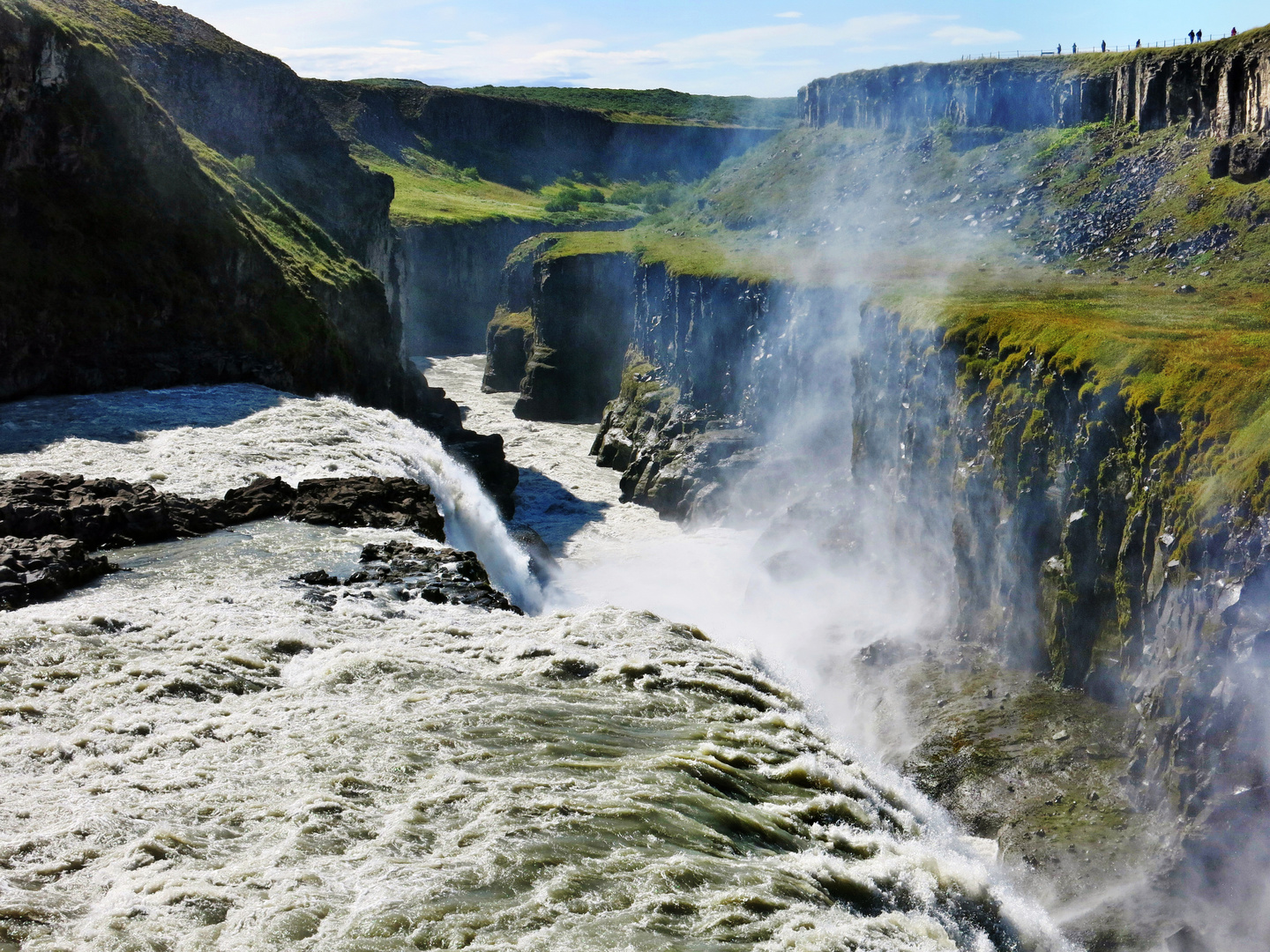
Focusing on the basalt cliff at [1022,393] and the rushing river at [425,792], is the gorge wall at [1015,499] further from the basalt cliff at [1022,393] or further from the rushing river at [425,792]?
the rushing river at [425,792]

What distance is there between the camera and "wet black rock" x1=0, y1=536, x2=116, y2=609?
24.0 metres

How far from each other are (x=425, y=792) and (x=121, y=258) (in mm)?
41848

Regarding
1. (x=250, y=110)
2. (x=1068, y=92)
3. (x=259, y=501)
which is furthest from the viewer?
(x=1068, y=92)

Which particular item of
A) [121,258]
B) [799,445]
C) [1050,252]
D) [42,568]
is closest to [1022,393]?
[799,445]

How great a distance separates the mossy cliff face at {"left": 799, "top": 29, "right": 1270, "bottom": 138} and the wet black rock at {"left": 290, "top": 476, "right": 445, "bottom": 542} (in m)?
53.3

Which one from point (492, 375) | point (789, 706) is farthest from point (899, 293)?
point (492, 375)

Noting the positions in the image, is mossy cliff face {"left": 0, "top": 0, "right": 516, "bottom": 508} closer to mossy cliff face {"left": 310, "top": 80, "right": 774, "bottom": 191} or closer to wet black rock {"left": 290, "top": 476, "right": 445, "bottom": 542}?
wet black rock {"left": 290, "top": 476, "right": 445, "bottom": 542}

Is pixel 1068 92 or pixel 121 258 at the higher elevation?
pixel 1068 92

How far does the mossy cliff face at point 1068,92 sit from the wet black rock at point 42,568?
6298cm

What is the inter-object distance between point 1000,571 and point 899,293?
1917cm

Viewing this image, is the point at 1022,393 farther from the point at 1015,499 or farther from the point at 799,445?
the point at 799,445

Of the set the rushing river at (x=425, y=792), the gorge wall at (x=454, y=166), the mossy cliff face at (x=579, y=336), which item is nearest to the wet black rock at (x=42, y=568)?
the rushing river at (x=425, y=792)

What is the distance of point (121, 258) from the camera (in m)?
50.5

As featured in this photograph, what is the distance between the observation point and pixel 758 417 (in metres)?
66.4
